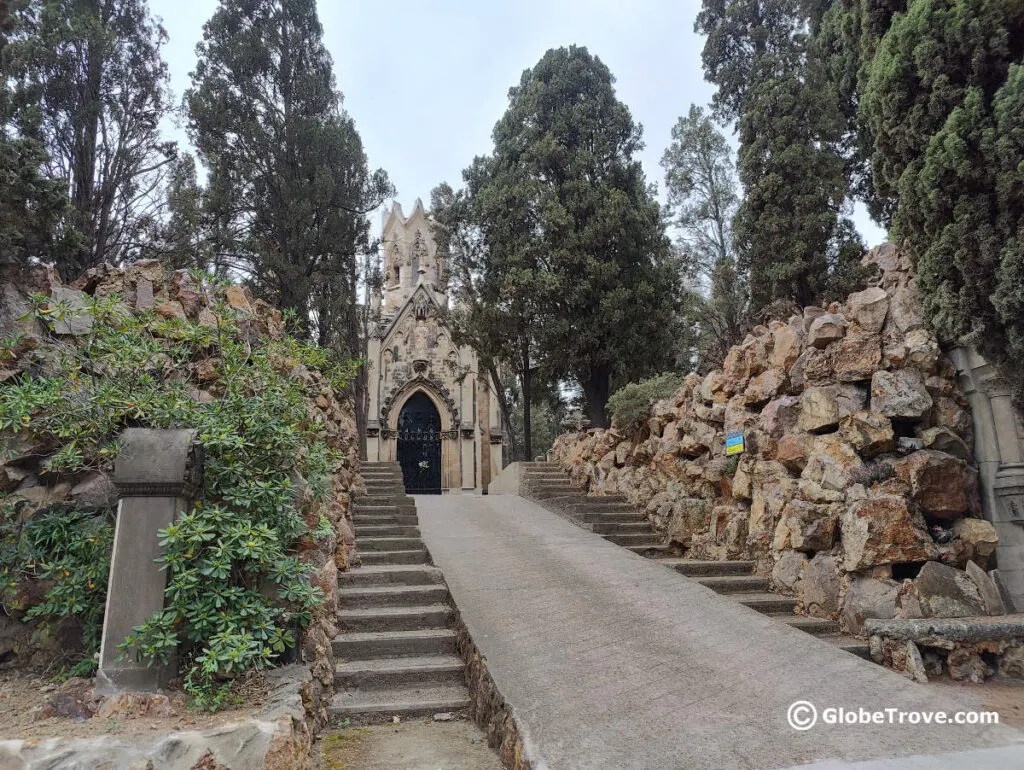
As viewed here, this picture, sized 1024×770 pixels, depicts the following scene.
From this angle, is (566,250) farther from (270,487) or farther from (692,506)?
(270,487)

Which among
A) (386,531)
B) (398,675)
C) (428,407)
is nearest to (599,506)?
(386,531)

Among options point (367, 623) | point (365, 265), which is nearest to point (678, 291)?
point (365, 265)

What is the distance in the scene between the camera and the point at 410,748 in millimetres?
3873

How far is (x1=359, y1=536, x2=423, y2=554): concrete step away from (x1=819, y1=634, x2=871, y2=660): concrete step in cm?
412

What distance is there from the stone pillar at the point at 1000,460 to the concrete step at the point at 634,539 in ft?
12.4

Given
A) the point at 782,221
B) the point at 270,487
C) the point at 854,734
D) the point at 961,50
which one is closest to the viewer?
the point at 854,734

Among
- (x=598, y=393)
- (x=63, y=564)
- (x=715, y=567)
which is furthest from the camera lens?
(x=598, y=393)

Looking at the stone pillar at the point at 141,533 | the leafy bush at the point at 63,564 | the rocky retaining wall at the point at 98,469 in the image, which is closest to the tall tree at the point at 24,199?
the rocky retaining wall at the point at 98,469

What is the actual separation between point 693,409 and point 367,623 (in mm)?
5276

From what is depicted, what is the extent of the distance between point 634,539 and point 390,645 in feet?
14.4

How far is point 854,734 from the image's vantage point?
11.1 feet

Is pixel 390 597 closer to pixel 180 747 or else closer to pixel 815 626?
pixel 180 747

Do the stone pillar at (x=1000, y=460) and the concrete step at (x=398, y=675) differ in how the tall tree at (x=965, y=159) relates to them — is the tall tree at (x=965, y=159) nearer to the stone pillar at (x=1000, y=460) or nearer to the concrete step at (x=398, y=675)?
the stone pillar at (x=1000, y=460)

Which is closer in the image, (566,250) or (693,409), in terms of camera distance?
(693,409)
